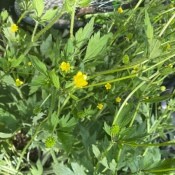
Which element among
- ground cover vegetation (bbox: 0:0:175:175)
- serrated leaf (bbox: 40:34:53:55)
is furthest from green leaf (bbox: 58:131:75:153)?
serrated leaf (bbox: 40:34:53:55)

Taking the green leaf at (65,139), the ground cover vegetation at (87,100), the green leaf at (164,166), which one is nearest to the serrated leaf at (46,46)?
the ground cover vegetation at (87,100)

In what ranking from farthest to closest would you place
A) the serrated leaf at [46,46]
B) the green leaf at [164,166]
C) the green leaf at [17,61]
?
the serrated leaf at [46,46], the green leaf at [17,61], the green leaf at [164,166]

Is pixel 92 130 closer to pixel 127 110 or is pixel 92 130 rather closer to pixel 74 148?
pixel 74 148

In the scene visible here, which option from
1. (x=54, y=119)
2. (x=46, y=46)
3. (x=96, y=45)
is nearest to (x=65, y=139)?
(x=54, y=119)

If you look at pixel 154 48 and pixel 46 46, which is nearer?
pixel 154 48

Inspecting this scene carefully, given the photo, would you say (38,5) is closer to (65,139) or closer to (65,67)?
(65,67)

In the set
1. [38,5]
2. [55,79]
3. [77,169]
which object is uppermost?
[38,5]

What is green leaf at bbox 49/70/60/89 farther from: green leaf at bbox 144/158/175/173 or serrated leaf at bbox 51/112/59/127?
green leaf at bbox 144/158/175/173

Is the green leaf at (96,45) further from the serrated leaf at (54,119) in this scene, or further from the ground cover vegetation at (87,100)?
the serrated leaf at (54,119)

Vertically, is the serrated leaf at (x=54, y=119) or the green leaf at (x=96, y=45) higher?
the green leaf at (x=96, y=45)
